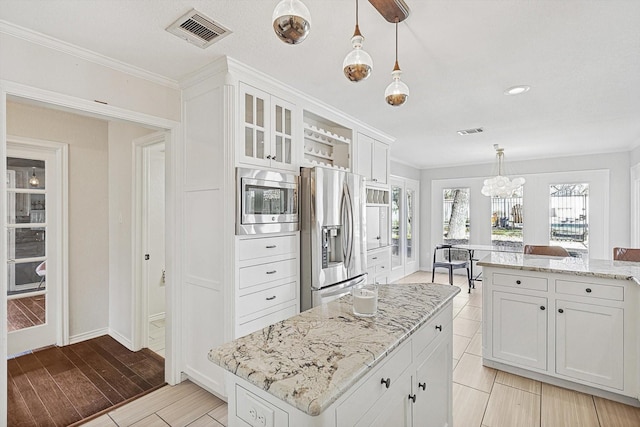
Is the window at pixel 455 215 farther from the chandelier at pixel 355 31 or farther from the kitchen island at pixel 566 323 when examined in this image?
the chandelier at pixel 355 31

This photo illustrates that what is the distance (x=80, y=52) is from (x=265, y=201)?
1.55 m

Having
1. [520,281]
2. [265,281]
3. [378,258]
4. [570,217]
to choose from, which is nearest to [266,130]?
[265,281]

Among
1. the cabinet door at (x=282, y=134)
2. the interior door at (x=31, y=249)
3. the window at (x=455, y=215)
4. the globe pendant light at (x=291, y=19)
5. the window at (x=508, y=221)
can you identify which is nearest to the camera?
the globe pendant light at (x=291, y=19)

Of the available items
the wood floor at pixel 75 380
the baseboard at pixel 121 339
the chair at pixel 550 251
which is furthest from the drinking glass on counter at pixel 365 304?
the chair at pixel 550 251

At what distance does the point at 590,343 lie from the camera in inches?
96.3

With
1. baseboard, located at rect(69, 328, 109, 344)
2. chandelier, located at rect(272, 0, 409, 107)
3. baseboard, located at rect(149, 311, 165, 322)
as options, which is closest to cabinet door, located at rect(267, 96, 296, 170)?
chandelier, located at rect(272, 0, 409, 107)

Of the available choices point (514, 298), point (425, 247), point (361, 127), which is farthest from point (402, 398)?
point (425, 247)

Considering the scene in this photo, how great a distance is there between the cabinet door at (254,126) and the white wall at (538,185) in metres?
5.74

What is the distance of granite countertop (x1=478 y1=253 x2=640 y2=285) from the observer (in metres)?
2.34

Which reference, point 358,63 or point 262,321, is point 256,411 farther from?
point 262,321

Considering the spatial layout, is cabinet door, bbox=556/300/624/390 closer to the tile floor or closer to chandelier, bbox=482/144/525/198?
the tile floor

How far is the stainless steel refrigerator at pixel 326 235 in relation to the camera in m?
2.74

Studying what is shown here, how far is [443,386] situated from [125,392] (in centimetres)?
244

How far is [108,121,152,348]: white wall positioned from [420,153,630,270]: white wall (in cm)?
612
